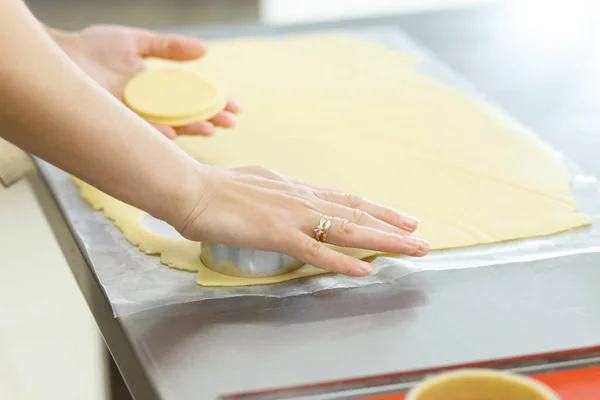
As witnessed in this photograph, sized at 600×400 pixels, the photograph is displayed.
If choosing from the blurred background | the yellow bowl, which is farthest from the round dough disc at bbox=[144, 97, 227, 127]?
the blurred background

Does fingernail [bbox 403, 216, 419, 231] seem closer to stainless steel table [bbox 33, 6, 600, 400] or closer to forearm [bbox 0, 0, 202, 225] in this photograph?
stainless steel table [bbox 33, 6, 600, 400]

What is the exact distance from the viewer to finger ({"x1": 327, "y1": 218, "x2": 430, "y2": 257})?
3.06 feet

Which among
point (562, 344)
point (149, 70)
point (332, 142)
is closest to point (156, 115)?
point (149, 70)

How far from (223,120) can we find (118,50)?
0.74 ft

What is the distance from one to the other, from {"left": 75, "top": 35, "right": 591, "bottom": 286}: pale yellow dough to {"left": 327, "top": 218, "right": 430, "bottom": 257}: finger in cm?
4

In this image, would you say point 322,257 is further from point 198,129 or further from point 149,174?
point 198,129

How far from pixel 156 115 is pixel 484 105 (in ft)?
1.74

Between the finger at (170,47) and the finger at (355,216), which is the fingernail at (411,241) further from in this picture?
the finger at (170,47)

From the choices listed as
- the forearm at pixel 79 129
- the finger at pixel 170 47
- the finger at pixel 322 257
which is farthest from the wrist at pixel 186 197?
the finger at pixel 170 47

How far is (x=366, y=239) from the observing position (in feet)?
3.06

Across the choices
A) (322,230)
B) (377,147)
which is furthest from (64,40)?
(322,230)

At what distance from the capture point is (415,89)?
4.73ft

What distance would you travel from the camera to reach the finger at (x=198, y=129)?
1.23 metres

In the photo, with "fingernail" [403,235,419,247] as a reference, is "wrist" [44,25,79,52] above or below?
above
